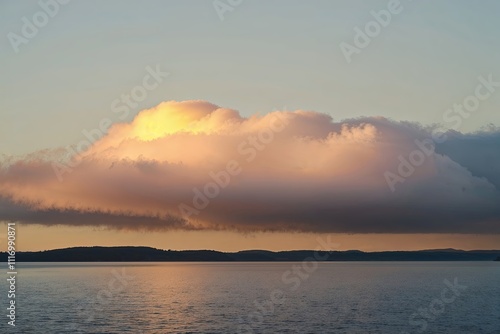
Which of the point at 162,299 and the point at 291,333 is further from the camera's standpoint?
the point at 162,299

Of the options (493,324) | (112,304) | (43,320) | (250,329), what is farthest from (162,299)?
(493,324)

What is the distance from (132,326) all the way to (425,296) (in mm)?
102646

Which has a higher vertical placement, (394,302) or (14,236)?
(14,236)

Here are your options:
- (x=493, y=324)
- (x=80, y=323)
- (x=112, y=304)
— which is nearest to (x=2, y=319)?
(x=80, y=323)

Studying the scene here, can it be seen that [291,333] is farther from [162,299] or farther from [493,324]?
[162,299]

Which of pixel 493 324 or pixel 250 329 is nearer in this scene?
pixel 250 329

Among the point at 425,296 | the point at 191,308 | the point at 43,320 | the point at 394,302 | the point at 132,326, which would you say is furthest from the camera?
the point at 425,296

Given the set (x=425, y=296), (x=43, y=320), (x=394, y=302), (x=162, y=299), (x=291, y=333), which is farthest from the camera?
(x=425, y=296)

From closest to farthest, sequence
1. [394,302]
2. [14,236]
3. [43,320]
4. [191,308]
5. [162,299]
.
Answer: [14,236]
[43,320]
[191,308]
[394,302]
[162,299]

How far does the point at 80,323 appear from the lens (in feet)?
351

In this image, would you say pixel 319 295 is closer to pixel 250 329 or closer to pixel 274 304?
pixel 274 304

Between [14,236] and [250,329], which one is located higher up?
[14,236]

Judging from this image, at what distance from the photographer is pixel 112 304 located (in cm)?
14562

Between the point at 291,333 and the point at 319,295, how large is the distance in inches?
3130
